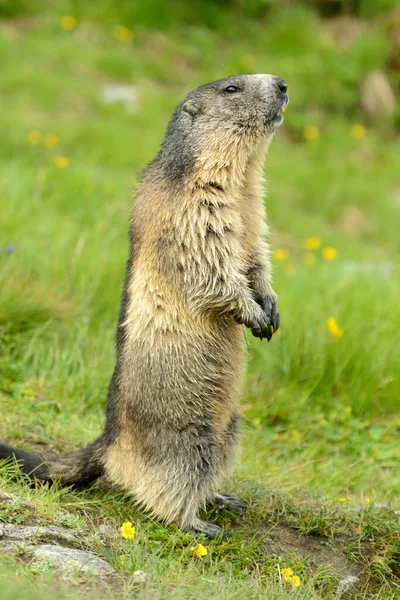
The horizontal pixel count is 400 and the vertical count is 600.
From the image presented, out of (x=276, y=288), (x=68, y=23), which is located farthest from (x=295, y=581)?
(x=68, y=23)

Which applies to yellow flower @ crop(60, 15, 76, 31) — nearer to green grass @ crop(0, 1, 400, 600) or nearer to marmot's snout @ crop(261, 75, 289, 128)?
green grass @ crop(0, 1, 400, 600)

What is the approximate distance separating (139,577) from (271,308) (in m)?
1.40

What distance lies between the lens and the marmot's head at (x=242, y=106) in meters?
3.99

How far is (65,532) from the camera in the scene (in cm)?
339

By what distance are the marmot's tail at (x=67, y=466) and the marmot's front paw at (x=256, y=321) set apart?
826 millimetres

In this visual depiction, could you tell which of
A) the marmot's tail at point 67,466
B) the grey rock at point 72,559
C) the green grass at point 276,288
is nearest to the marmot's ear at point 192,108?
the marmot's tail at point 67,466

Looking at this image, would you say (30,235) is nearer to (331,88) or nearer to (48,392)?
(48,392)

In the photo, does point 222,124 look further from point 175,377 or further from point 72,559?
point 72,559

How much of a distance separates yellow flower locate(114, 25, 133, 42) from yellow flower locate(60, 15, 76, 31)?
525mm

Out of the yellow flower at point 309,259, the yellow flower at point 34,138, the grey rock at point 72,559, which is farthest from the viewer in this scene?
the yellow flower at point 34,138

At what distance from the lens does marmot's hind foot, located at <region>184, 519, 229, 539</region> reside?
3770 millimetres

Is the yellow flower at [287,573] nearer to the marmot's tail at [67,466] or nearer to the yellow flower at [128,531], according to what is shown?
the yellow flower at [128,531]

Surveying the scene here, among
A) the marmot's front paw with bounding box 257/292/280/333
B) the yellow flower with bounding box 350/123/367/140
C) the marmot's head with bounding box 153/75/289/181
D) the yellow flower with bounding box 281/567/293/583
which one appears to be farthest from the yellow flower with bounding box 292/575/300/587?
the yellow flower with bounding box 350/123/367/140

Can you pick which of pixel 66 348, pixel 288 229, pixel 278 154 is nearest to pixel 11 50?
pixel 278 154
